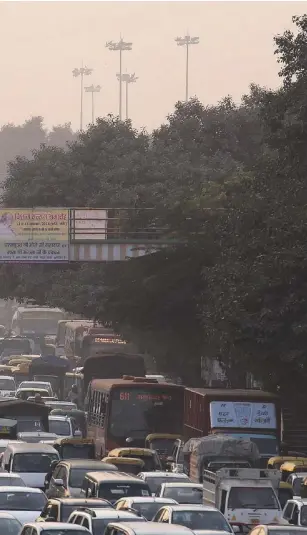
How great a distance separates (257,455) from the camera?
3503cm

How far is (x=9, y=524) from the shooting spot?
917 inches

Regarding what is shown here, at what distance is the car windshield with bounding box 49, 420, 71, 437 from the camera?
145 feet

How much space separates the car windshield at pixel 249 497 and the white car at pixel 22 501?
126 inches

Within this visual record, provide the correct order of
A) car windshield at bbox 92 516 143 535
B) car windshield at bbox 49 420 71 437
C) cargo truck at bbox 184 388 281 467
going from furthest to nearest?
car windshield at bbox 49 420 71 437, cargo truck at bbox 184 388 281 467, car windshield at bbox 92 516 143 535

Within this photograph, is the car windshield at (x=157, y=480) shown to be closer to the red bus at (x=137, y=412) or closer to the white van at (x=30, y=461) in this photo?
the white van at (x=30, y=461)

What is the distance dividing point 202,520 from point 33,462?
997 cm

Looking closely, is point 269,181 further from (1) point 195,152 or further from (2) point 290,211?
(1) point 195,152

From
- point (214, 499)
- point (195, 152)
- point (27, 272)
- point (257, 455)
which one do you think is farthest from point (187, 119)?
point (214, 499)

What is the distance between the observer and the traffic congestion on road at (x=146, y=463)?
23594 mm

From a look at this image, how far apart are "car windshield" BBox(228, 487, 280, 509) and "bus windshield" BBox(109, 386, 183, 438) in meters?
15.0

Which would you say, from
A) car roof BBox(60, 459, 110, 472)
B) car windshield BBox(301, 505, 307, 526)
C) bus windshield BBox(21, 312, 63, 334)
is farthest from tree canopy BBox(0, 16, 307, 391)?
bus windshield BBox(21, 312, 63, 334)

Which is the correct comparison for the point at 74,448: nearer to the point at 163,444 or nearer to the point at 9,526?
the point at 163,444

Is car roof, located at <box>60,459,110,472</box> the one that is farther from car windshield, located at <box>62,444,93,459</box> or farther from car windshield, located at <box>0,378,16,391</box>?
car windshield, located at <box>0,378,16,391</box>

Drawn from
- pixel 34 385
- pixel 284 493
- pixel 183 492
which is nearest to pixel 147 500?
pixel 183 492
